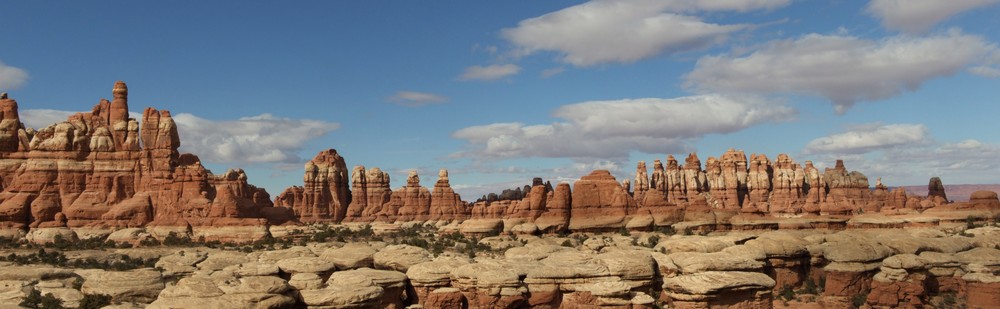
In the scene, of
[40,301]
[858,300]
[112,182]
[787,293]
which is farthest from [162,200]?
Answer: [858,300]

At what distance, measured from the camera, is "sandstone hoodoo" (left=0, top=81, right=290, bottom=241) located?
6366 cm

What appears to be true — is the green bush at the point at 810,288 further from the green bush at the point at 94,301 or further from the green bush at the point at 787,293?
the green bush at the point at 94,301

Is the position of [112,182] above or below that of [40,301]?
above

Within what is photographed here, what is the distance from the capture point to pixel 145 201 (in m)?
65.6

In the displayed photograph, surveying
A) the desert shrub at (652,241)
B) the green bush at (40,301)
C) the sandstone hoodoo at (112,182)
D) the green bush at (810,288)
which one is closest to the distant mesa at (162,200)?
the sandstone hoodoo at (112,182)

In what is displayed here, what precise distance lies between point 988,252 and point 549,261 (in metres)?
26.5

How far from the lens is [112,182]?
220ft

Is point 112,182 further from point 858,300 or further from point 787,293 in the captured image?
point 858,300

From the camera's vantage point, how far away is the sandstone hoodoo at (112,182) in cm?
6366

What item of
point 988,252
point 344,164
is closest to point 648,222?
point 988,252

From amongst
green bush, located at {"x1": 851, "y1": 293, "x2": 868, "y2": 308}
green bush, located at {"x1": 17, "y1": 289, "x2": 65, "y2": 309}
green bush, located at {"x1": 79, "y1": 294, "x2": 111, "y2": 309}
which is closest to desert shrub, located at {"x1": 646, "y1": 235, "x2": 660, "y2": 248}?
green bush, located at {"x1": 851, "y1": 293, "x2": 868, "y2": 308}

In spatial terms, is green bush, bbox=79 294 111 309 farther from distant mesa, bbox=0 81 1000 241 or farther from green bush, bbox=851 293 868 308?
distant mesa, bbox=0 81 1000 241

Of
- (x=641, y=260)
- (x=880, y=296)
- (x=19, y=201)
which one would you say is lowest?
(x=880, y=296)

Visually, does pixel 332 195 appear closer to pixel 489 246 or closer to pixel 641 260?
pixel 489 246
